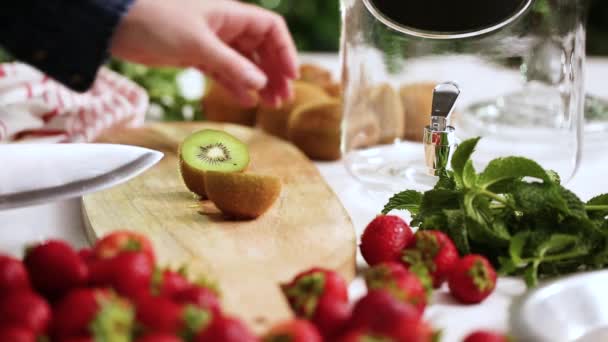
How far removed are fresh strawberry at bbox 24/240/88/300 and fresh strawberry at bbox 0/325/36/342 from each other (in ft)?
0.25

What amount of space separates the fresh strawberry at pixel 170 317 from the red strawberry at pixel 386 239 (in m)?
0.28

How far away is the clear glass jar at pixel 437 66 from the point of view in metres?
1.08

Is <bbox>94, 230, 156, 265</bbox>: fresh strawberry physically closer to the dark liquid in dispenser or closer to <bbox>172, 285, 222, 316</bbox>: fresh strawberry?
<bbox>172, 285, 222, 316</bbox>: fresh strawberry

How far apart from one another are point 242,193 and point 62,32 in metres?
0.25

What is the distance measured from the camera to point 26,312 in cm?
60

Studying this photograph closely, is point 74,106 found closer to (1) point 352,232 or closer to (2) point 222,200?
(2) point 222,200

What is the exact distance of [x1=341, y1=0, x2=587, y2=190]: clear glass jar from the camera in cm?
108

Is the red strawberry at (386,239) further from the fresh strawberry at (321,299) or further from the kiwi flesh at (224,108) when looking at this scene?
the kiwi flesh at (224,108)

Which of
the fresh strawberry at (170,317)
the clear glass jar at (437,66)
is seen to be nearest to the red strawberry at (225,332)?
the fresh strawberry at (170,317)

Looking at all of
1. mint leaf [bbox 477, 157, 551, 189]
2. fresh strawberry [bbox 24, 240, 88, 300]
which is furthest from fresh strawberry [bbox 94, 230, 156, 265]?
mint leaf [bbox 477, 157, 551, 189]

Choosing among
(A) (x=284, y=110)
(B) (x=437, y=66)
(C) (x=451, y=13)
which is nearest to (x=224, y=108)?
(A) (x=284, y=110)

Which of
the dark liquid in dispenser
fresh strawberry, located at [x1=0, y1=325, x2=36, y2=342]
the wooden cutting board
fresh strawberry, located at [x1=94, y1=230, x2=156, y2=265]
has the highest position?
the dark liquid in dispenser

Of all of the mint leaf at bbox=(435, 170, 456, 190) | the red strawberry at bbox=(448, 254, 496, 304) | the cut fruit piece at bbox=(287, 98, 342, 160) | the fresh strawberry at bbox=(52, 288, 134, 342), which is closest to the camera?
the fresh strawberry at bbox=(52, 288, 134, 342)

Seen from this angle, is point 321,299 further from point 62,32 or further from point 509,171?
point 62,32
